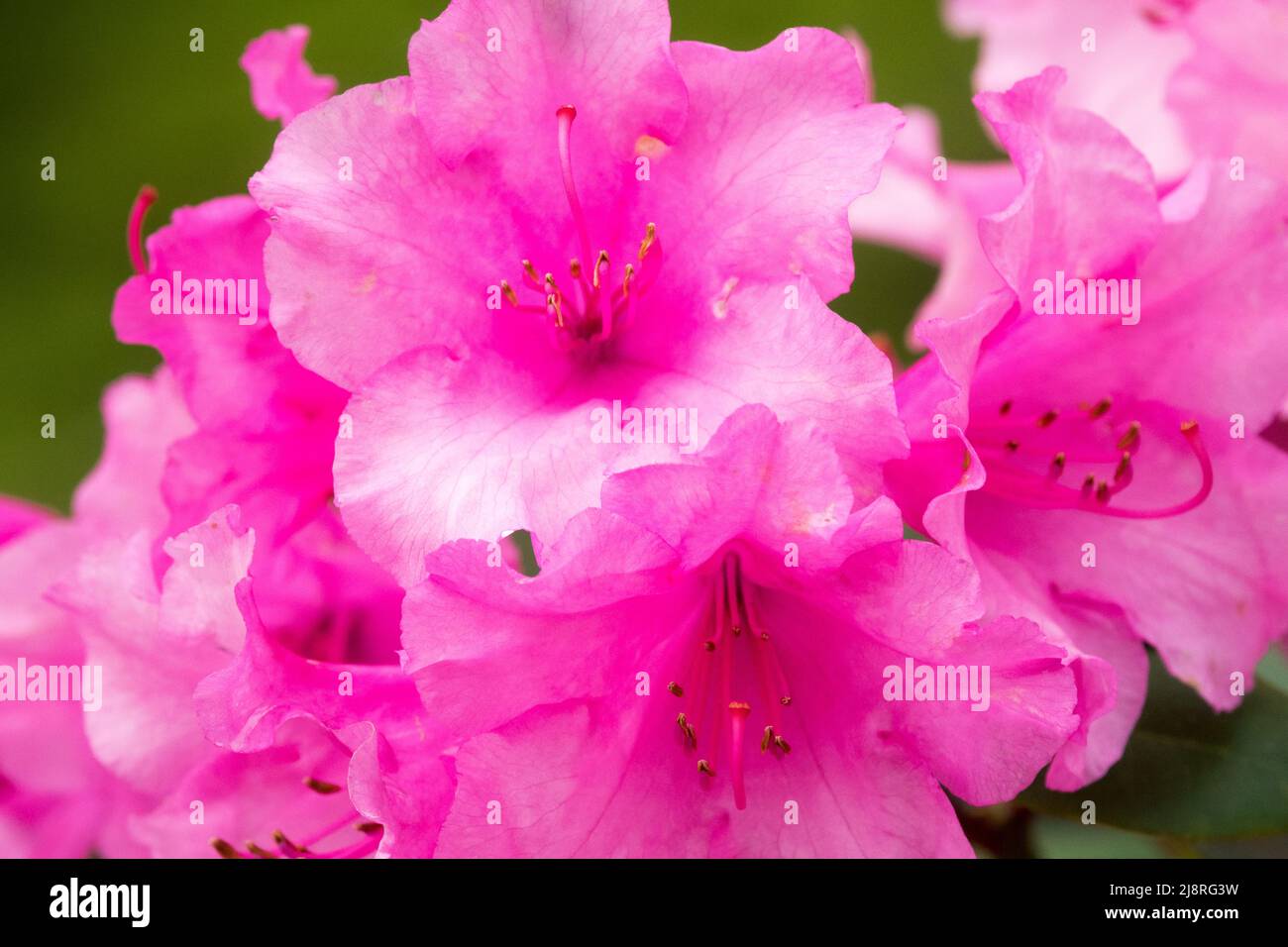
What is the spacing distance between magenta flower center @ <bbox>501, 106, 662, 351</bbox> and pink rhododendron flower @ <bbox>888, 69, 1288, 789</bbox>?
13 cm

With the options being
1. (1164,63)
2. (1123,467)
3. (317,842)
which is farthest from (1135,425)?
(317,842)

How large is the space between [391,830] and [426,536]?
11 cm

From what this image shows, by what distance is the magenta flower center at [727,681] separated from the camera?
0.61 m

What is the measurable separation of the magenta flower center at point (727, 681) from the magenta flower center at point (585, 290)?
0.13 metres

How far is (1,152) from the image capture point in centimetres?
154

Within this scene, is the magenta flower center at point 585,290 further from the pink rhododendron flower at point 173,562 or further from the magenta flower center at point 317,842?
the magenta flower center at point 317,842

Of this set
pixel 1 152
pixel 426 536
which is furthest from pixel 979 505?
pixel 1 152

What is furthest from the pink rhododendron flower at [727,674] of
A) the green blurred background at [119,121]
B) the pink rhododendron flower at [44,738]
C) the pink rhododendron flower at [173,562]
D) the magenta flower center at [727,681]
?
the green blurred background at [119,121]

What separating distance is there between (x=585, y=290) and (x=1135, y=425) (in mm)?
264

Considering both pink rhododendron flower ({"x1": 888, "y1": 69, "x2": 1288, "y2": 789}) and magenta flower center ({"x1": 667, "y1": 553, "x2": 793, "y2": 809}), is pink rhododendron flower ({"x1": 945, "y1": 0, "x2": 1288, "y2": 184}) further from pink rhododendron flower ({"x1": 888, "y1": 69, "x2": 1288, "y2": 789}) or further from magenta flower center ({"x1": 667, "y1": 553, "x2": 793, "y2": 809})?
magenta flower center ({"x1": 667, "y1": 553, "x2": 793, "y2": 809})

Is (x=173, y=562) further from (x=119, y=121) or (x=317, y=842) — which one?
(x=119, y=121)

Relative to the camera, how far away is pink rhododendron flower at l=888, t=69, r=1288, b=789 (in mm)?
634

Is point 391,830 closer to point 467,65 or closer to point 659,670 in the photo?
point 659,670
